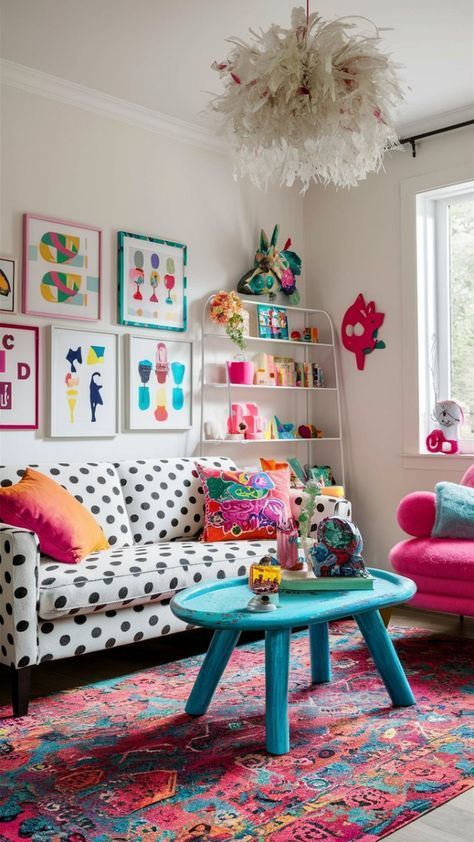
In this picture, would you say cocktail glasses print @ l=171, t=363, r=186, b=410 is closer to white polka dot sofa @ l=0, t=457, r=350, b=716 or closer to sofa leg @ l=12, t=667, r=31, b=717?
white polka dot sofa @ l=0, t=457, r=350, b=716

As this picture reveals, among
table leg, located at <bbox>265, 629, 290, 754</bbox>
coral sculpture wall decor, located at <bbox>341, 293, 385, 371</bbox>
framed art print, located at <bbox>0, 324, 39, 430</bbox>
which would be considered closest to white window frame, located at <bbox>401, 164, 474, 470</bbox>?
coral sculpture wall decor, located at <bbox>341, 293, 385, 371</bbox>

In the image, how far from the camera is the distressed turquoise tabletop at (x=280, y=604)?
7.77 feet

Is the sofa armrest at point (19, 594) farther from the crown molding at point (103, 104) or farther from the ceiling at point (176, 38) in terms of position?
the crown molding at point (103, 104)

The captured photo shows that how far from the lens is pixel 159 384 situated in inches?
176

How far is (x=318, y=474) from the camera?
506 centimetres

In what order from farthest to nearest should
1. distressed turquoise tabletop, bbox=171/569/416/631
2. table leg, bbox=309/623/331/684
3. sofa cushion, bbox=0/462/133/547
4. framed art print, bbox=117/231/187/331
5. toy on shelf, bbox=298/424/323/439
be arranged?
1. toy on shelf, bbox=298/424/323/439
2. framed art print, bbox=117/231/187/331
3. sofa cushion, bbox=0/462/133/547
4. table leg, bbox=309/623/331/684
5. distressed turquoise tabletop, bbox=171/569/416/631

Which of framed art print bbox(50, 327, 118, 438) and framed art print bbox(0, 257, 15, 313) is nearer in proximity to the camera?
framed art print bbox(0, 257, 15, 313)

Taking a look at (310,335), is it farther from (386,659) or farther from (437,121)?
(386,659)

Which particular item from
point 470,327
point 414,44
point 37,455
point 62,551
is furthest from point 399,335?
point 62,551

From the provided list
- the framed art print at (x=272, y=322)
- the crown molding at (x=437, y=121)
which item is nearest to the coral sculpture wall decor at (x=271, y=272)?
the framed art print at (x=272, y=322)

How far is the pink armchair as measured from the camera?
335 centimetres

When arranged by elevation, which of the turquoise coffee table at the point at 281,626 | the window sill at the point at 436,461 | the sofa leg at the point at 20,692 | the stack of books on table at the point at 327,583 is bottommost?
the sofa leg at the point at 20,692

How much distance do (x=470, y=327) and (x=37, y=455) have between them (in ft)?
8.47

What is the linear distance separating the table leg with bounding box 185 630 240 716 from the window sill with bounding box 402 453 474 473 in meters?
2.23
